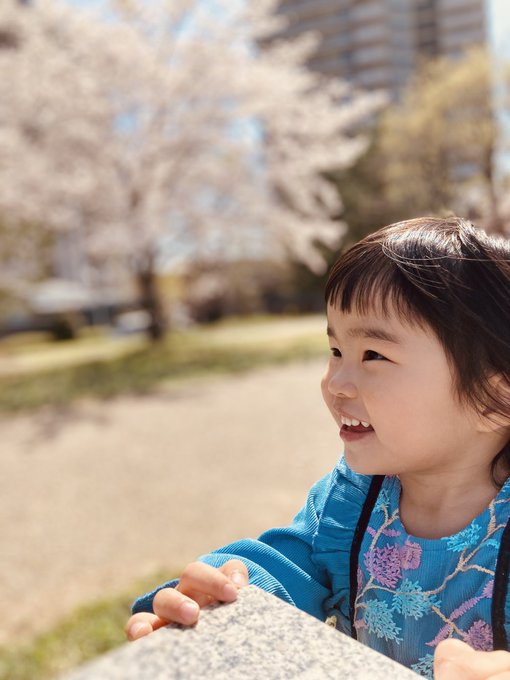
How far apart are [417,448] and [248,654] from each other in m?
0.44

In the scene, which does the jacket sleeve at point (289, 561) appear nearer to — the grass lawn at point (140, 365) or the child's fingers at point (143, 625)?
the child's fingers at point (143, 625)

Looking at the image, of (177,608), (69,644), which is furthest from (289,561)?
(69,644)

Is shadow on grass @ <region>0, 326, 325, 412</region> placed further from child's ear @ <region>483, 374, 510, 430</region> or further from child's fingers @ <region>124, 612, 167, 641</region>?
child's ear @ <region>483, 374, 510, 430</region>

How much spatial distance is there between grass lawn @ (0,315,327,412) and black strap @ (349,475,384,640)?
8072 mm

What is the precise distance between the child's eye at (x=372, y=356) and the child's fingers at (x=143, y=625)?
472mm

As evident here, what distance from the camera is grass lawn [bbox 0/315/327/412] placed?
932 cm

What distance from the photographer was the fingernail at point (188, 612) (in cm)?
77

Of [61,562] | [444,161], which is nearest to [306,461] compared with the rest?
[61,562]

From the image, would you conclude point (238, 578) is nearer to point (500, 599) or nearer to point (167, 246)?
point (500, 599)

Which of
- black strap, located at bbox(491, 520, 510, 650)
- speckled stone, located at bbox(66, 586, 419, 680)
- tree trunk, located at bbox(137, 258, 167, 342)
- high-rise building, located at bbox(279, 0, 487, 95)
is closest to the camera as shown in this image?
speckled stone, located at bbox(66, 586, 419, 680)

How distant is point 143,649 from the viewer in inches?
26.7

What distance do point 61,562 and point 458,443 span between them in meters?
3.77

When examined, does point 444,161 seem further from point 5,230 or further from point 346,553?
point 346,553

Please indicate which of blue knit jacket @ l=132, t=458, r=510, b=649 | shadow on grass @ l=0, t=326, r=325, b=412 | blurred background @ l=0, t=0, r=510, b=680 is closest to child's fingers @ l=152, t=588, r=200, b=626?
blue knit jacket @ l=132, t=458, r=510, b=649
